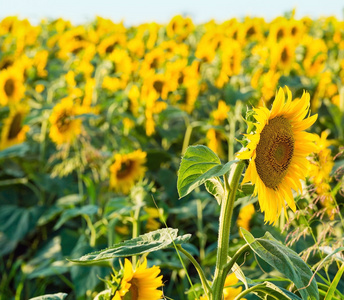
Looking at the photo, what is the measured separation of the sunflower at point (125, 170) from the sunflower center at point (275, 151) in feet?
4.37

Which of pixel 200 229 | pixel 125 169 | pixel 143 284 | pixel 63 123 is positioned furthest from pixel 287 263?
pixel 63 123

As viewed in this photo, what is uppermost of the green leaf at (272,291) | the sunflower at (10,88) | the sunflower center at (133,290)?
the green leaf at (272,291)

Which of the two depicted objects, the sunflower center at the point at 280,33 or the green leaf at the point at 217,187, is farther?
the sunflower center at the point at 280,33

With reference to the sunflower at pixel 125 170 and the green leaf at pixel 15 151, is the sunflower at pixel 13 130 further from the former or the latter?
the sunflower at pixel 125 170

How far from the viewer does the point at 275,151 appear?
0.99m

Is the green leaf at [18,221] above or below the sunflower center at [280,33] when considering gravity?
below

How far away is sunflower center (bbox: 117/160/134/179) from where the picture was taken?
237 cm

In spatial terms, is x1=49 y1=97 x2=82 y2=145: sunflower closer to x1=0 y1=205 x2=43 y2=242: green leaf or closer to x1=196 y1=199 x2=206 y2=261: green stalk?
x1=0 y1=205 x2=43 y2=242: green leaf

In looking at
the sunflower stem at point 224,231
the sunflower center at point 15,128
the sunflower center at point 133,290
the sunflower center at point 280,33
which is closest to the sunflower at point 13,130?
the sunflower center at point 15,128

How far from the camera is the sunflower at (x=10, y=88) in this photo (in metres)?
3.38

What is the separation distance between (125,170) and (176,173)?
42cm

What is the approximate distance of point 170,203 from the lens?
2.70 metres

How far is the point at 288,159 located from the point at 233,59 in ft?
9.37

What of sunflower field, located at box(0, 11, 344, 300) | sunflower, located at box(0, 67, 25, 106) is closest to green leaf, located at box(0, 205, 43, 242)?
sunflower field, located at box(0, 11, 344, 300)
